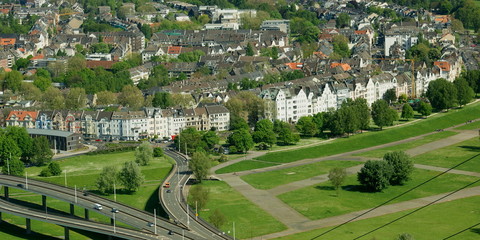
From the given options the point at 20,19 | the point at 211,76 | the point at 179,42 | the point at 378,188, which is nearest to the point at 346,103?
the point at 211,76

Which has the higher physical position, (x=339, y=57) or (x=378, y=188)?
(x=339, y=57)

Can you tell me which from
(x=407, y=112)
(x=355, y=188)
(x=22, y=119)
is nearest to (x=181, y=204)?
(x=355, y=188)

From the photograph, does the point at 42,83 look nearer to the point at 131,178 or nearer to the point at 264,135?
the point at 264,135

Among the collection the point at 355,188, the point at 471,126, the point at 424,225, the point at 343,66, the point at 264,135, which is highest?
the point at 343,66

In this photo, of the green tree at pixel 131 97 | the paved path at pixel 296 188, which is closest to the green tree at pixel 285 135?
the paved path at pixel 296 188

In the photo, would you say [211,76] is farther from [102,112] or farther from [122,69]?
[102,112]

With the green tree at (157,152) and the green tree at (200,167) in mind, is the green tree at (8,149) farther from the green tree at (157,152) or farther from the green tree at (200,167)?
the green tree at (200,167)
